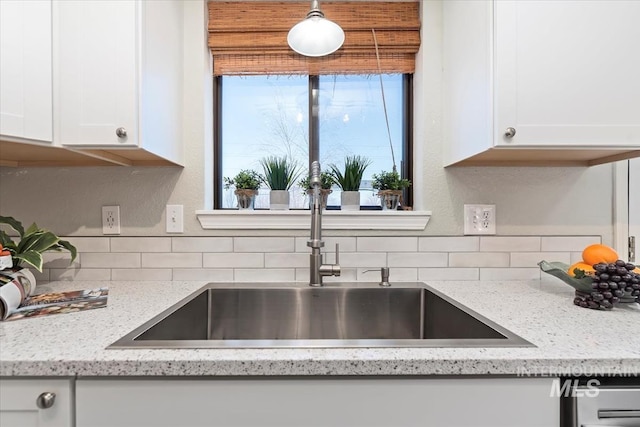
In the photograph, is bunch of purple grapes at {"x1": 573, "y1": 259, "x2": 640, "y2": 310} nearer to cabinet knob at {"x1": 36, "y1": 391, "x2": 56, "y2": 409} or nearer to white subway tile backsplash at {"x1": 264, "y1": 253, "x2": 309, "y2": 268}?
white subway tile backsplash at {"x1": 264, "y1": 253, "x2": 309, "y2": 268}

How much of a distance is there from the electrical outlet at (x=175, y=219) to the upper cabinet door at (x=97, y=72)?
0.38 m

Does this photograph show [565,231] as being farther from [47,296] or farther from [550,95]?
[47,296]

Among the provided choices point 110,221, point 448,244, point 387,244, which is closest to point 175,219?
point 110,221

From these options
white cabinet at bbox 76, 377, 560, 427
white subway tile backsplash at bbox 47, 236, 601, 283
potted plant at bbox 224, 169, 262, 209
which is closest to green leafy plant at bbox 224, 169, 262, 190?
potted plant at bbox 224, 169, 262, 209

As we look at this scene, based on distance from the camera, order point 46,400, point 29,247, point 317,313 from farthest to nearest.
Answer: point 317,313 < point 29,247 < point 46,400

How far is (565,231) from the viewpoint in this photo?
1367 millimetres

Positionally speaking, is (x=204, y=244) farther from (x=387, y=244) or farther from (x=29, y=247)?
(x=387, y=244)

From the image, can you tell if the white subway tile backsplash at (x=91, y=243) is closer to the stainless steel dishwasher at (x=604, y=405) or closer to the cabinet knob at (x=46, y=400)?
the cabinet knob at (x=46, y=400)

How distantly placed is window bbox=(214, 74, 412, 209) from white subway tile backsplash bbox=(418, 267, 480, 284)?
1.25 feet

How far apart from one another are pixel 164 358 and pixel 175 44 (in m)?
1.15

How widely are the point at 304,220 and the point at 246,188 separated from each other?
0.28 metres

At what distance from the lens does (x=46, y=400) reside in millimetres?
664

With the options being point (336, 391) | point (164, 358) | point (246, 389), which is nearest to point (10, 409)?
point (164, 358)

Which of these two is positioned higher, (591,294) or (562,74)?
(562,74)
